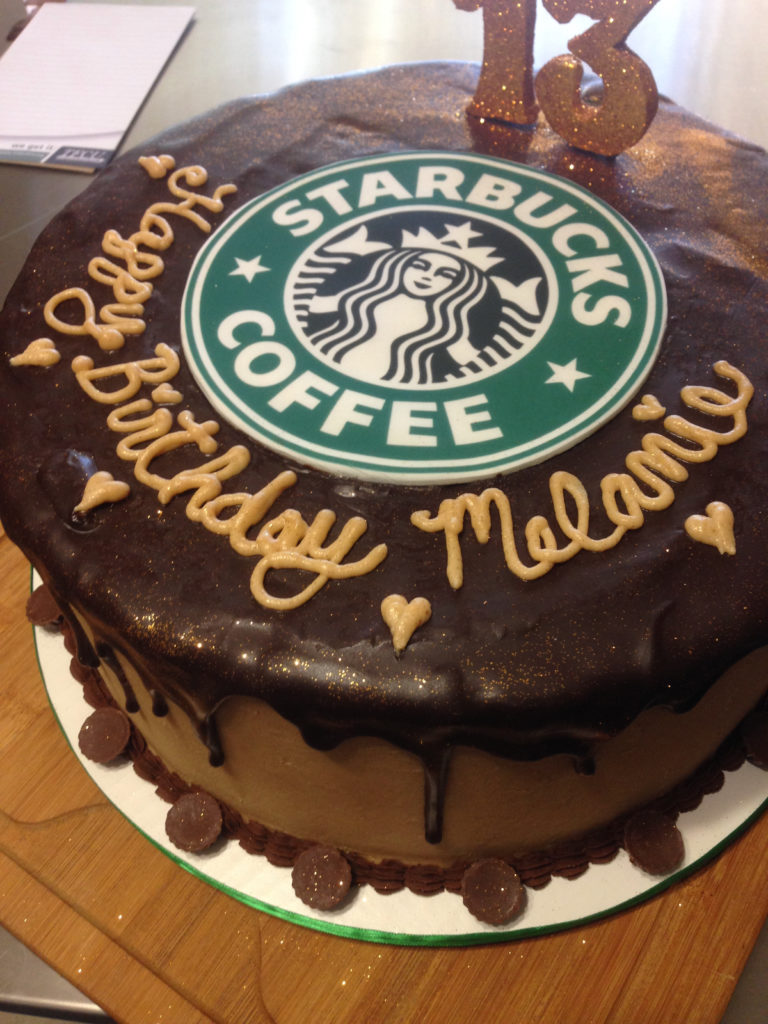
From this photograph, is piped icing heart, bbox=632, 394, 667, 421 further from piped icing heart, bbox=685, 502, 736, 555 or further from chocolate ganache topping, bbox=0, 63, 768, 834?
piped icing heart, bbox=685, 502, 736, 555

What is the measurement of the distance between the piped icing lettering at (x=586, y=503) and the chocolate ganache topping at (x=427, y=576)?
2 cm

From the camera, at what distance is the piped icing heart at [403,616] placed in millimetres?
1449

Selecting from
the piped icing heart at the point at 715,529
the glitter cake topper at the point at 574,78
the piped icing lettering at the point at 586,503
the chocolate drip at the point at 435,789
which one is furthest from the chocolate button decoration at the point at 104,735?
the glitter cake topper at the point at 574,78

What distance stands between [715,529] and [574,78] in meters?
1.25

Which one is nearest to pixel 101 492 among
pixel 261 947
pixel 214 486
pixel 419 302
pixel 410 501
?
pixel 214 486

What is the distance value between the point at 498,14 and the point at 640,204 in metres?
0.63

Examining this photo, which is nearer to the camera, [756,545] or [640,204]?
[756,545]

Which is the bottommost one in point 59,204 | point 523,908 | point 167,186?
point 523,908

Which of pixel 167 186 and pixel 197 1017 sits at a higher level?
pixel 167 186

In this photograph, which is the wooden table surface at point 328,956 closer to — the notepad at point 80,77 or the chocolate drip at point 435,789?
the chocolate drip at point 435,789

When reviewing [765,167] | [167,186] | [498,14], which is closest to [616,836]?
[765,167]

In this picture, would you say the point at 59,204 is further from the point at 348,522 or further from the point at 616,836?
the point at 616,836

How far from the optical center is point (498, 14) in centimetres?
238

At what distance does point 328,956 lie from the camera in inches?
67.8
